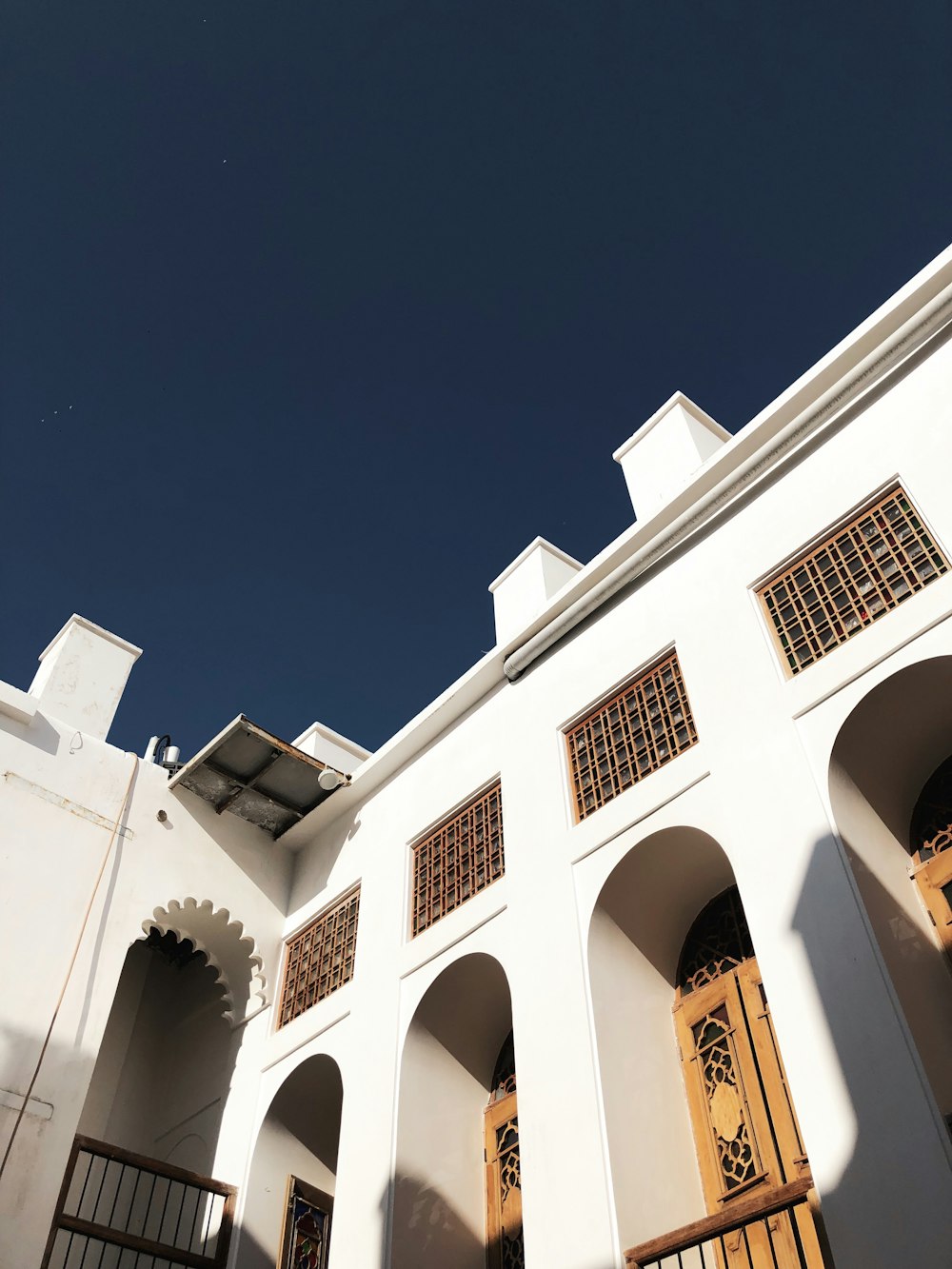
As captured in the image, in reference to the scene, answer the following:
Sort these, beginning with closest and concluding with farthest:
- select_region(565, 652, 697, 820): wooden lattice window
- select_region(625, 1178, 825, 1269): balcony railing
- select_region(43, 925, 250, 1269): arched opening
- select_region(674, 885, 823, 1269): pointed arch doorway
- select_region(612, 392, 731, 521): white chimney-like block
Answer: select_region(625, 1178, 825, 1269): balcony railing < select_region(674, 885, 823, 1269): pointed arch doorway < select_region(565, 652, 697, 820): wooden lattice window < select_region(43, 925, 250, 1269): arched opening < select_region(612, 392, 731, 521): white chimney-like block

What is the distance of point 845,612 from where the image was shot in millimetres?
5281

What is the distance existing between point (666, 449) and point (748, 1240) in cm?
456

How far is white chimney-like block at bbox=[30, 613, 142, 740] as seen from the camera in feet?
25.8

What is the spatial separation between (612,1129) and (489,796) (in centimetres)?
240

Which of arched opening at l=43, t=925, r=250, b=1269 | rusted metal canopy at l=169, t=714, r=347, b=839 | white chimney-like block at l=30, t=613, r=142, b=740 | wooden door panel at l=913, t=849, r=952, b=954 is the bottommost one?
wooden door panel at l=913, t=849, r=952, b=954

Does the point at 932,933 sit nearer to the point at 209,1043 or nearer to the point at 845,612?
the point at 845,612

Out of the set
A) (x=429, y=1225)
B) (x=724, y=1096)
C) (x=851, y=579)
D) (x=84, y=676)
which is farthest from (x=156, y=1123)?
(x=851, y=579)

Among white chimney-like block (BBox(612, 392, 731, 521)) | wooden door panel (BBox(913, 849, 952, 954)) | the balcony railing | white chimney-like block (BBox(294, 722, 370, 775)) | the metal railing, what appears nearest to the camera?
the balcony railing

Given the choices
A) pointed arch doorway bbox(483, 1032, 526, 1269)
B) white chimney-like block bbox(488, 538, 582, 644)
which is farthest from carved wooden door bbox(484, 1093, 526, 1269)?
white chimney-like block bbox(488, 538, 582, 644)

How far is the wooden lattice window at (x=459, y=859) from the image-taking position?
661cm

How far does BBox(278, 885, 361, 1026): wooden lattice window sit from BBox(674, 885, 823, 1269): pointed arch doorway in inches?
97.3

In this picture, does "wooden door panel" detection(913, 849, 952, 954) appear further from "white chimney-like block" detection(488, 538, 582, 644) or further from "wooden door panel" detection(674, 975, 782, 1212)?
"white chimney-like block" detection(488, 538, 582, 644)

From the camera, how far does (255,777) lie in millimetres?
8078

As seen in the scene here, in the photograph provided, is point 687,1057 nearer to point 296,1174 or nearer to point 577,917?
point 577,917
